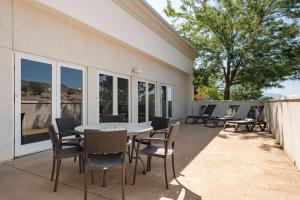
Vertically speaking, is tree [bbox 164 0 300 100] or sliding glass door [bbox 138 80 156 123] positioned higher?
tree [bbox 164 0 300 100]

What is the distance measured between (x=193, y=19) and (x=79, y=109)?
12.9 m

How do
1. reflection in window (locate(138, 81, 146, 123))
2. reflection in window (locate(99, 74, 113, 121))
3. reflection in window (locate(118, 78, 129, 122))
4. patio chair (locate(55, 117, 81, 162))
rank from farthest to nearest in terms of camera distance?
1. reflection in window (locate(138, 81, 146, 123))
2. reflection in window (locate(118, 78, 129, 122))
3. reflection in window (locate(99, 74, 113, 121))
4. patio chair (locate(55, 117, 81, 162))

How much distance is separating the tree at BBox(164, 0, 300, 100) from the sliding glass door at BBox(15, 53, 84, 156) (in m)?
11.5

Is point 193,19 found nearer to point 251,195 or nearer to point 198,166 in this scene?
point 198,166

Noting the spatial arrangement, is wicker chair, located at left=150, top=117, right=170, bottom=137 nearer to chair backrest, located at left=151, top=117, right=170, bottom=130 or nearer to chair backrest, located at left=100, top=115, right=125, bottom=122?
chair backrest, located at left=151, top=117, right=170, bottom=130

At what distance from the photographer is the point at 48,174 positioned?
365 cm

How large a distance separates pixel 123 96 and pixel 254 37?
10153 millimetres

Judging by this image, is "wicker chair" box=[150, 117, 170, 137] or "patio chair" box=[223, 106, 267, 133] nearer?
"wicker chair" box=[150, 117, 170, 137]

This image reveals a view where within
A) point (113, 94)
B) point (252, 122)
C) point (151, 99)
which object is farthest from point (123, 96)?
point (252, 122)

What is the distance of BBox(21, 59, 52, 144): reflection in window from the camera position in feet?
16.1

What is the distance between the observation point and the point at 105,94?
7562 mm

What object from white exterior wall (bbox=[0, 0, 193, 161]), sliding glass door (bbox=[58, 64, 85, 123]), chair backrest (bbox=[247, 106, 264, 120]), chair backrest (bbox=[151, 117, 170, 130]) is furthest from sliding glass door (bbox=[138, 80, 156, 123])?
chair backrest (bbox=[151, 117, 170, 130])

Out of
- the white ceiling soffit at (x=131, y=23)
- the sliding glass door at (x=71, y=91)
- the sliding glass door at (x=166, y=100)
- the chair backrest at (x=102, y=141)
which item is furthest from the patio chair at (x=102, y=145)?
the sliding glass door at (x=166, y=100)

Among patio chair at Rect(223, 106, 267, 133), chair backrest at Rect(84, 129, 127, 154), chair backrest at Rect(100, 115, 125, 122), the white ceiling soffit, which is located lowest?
patio chair at Rect(223, 106, 267, 133)
